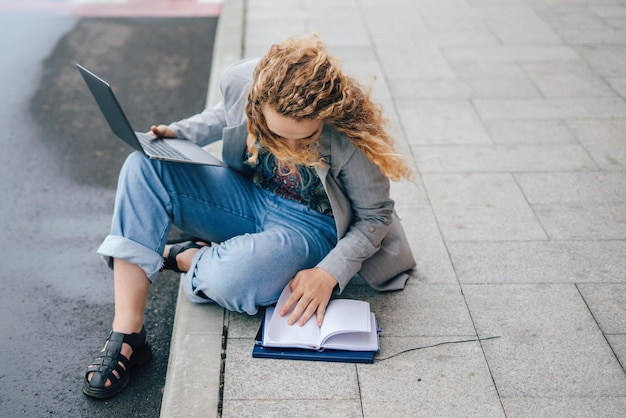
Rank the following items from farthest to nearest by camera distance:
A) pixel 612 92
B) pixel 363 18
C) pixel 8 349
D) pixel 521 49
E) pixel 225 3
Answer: pixel 225 3 → pixel 363 18 → pixel 521 49 → pixel 612 92 → pixel 8 349

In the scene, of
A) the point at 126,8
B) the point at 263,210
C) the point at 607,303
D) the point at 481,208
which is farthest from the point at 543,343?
the point at 126,8

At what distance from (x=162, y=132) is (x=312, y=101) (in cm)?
88

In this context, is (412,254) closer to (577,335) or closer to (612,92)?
(577,335)

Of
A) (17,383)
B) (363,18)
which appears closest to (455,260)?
(17,383)

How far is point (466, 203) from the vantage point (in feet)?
12.5

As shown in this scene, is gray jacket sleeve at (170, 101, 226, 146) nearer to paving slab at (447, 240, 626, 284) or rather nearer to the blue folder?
the blue folder

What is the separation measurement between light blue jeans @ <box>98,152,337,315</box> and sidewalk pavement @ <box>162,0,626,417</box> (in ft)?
0.78

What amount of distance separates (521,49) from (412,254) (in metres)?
3.17

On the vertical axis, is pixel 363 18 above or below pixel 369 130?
below

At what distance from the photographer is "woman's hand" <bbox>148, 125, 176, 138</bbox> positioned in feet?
9.73

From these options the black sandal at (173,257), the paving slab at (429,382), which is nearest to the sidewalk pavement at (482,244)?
the paving slab at (429,382)

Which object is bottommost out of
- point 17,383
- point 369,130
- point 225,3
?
point 225,3

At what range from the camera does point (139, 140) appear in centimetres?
275

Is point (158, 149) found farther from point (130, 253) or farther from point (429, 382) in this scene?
point (429, 382)
